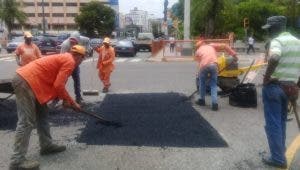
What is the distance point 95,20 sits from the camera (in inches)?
3762

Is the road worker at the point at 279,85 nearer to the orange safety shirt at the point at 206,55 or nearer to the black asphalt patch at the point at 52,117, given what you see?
the black asphalt patch at the point at 52,117

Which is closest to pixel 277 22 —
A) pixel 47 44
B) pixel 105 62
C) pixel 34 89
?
pixel 34 89

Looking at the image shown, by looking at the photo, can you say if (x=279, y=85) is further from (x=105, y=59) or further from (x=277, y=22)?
(x=105, y=59)

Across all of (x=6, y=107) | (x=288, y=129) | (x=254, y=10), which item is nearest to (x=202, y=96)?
(x=288, y=129)

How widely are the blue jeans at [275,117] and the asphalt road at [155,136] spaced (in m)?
0.28

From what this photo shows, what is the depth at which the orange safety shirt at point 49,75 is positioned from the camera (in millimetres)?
6916

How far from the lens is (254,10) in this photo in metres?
57.8

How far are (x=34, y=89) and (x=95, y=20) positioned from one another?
89702 mm

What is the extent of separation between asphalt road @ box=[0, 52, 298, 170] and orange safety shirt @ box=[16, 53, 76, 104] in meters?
0.91

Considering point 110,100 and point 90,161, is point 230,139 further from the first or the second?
point 110,100

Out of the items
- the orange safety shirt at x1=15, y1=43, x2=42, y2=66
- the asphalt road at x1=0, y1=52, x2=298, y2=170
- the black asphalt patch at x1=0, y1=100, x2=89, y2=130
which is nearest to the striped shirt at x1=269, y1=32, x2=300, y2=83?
the asphalt road at x1=0, y1=52, x2=298, y2=170

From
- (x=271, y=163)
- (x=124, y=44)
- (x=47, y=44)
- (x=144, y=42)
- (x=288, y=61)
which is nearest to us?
Result: (x=288, y=61)

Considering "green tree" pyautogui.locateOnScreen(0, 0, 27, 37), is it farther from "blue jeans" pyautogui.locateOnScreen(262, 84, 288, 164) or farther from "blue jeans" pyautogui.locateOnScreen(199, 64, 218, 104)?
"blue jeans" pyautogui.locateOnScreen(262, 84, 288, 164)

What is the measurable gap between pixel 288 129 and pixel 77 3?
13182 centimetres
